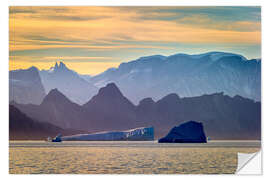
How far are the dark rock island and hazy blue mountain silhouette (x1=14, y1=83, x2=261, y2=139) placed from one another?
35 cm

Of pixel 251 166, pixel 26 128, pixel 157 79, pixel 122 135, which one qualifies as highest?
pixel 157 79

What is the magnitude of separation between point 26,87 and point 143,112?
8980 mm

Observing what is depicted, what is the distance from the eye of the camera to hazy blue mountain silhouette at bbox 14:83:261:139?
92.7ft

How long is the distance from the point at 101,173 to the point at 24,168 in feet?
9.38

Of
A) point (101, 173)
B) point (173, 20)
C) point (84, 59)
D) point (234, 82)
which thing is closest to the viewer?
point (101, 173)

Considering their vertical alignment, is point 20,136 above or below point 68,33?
below

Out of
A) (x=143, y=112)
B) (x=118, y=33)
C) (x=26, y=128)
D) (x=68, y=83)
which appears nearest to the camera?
(x=118, y=33)

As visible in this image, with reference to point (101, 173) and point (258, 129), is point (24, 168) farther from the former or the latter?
point (258, 129)

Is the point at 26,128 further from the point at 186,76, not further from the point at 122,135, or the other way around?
the point at 122,135

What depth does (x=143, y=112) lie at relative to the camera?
106 feet

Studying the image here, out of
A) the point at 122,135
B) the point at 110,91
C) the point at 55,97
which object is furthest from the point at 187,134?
the point at 55,97

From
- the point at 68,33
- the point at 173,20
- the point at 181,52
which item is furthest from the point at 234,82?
the point at 68,33
